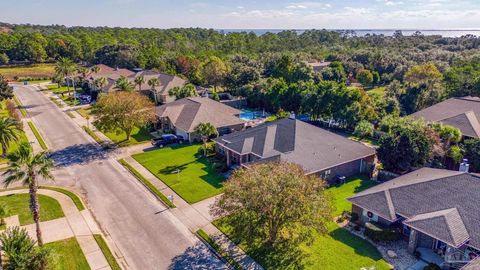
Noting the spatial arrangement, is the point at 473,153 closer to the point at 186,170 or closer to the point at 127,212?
the point at 186,170

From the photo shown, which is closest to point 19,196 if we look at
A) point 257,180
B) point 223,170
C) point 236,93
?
point 223,170

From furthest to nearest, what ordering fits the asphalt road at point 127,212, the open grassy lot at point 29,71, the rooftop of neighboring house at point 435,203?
1. the open grassy lot at point 29,71
2. the asphalt road at point 127,212
3. the rooftop of neighboring house at point 435,203

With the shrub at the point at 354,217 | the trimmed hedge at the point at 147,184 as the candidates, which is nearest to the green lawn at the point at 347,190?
the shrub at the point at 354,217

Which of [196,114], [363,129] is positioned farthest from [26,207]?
[363,129]

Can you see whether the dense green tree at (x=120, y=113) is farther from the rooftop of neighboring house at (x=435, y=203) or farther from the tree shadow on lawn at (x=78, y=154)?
the rooftop of neighboring house at (x=435, y=203)

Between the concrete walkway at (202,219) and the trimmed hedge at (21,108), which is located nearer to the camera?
the concrete walkway at (202,219)

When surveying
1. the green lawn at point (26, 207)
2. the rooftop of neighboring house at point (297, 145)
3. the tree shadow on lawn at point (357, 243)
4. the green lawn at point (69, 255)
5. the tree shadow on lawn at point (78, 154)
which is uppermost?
the rooftop of neighboring house at point (297, 145)

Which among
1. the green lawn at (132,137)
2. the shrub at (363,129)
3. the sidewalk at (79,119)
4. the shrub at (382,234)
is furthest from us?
the sidewalk at (79,119)
